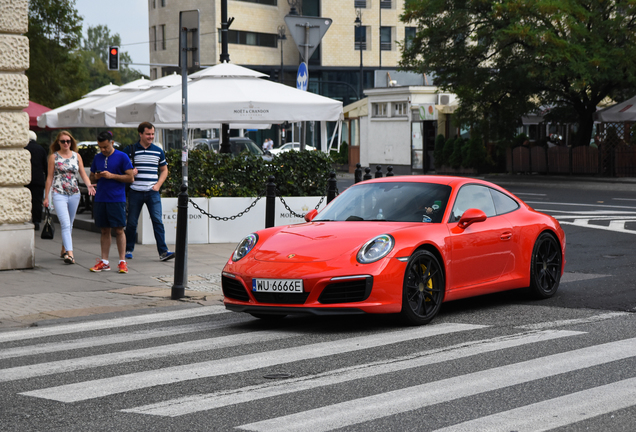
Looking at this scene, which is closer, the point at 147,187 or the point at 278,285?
the point at 278,285

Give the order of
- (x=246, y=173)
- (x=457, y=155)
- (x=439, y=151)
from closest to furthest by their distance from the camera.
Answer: (x=246, y=173), (x=457, y=155), (x=439, y=151)

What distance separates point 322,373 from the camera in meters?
6.10

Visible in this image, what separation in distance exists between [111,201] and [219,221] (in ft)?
10.8

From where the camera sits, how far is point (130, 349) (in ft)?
23.5

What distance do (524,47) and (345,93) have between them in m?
43.6

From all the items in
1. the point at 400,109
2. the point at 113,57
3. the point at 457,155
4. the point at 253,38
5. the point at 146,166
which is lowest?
the point at 146,166

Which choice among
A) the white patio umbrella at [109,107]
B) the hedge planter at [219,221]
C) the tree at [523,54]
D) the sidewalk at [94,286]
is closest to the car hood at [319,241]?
the sidewalk at [94,286]

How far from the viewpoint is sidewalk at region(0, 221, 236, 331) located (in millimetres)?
9352

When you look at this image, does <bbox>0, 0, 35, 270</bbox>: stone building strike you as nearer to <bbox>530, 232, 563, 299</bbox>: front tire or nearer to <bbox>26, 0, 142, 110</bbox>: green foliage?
<bbox>530, 232, 563, 299</bbox>: front tire

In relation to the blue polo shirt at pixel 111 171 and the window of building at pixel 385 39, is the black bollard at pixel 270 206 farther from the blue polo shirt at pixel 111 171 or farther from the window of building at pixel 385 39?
the window of building at pixel 385 39

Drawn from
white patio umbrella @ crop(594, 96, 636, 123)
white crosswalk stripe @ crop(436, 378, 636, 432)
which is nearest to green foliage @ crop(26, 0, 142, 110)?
white patio umbrella @ crop(594, 96, 636, 123)

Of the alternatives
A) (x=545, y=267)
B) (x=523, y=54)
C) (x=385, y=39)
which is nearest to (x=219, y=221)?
(x=545, y=267)

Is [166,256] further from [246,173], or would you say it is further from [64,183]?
[246,173]

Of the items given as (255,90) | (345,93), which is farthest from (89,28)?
(255,90)
